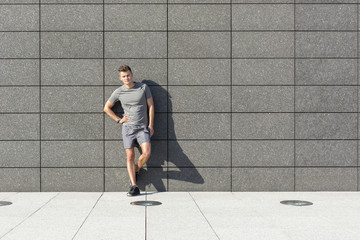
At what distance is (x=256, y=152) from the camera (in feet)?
25.6

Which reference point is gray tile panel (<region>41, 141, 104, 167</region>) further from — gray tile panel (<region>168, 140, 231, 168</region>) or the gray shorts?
gray tile panel (<region>168, 140, 231, 168</region>)

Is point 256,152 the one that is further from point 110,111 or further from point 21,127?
point 21,127

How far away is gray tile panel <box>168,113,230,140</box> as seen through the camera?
307 inches

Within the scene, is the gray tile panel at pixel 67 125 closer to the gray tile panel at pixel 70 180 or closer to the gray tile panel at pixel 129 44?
the gray tile panel at pixel 70 180

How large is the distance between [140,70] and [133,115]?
2.99ft

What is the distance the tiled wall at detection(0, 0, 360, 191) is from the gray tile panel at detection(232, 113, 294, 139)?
2 cm

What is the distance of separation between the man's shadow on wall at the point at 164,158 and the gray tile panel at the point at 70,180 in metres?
0.80

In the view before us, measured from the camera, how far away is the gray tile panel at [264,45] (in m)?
7.81

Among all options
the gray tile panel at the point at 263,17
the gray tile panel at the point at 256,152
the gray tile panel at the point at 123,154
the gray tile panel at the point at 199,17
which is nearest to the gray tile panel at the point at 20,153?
the gray tile panel at the point at 123,154

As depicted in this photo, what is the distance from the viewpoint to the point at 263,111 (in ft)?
25.7
